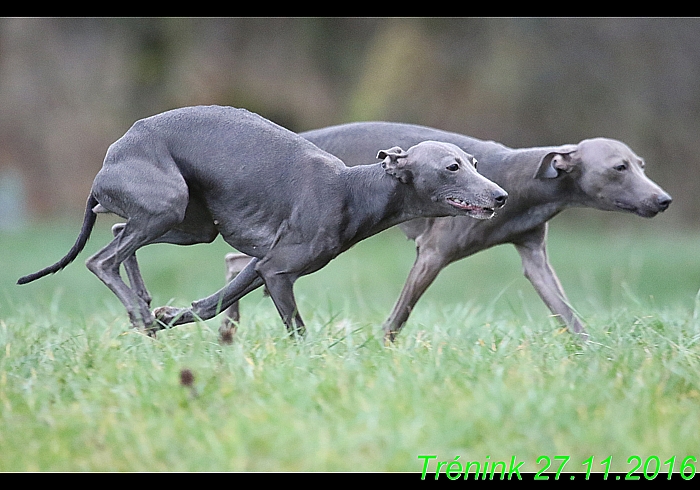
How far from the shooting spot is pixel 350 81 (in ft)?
68.5

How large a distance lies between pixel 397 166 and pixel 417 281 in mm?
1188

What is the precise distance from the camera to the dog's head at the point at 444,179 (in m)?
5.36

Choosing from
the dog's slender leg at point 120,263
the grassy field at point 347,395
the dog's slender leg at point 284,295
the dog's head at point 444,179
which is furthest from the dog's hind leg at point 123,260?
the dog's head at point 444,179

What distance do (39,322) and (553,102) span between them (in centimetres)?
1503

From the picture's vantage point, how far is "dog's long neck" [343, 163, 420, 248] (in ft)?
18.1

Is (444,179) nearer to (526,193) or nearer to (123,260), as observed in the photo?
(526,193)

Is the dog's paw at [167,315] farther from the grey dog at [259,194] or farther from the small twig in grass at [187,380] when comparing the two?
the small twig in grass at [187,380]

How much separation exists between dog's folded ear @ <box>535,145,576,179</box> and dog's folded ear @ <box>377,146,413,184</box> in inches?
48.9

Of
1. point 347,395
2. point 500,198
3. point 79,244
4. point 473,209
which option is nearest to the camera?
point 347,395

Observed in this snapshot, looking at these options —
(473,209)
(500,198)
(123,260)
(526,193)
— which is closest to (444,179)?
(473,209)

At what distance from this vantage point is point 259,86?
2102 centimetres

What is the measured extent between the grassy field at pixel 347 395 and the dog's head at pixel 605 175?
0.59 m
